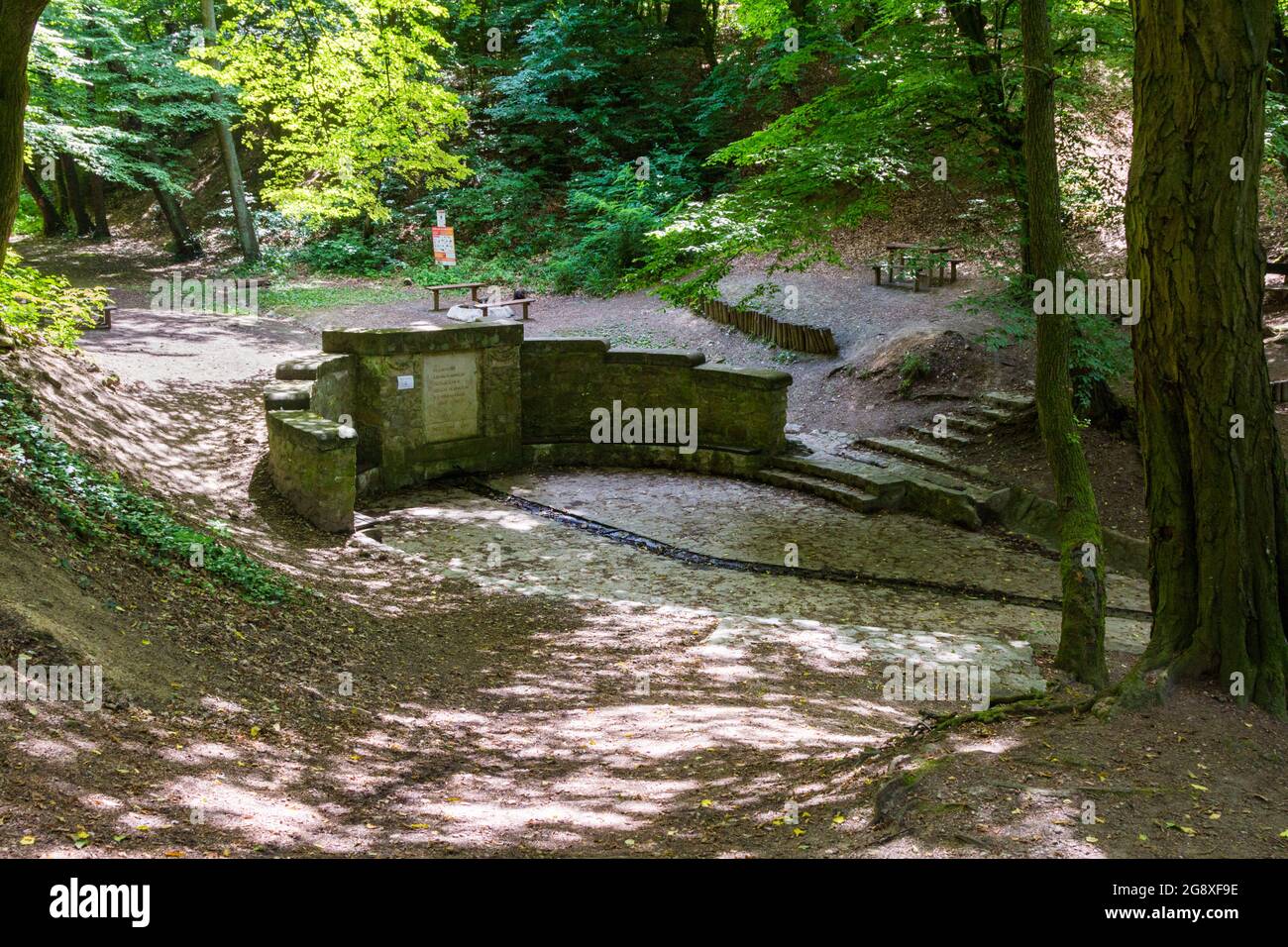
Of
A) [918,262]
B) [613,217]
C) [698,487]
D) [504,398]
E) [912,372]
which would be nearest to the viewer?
[698,487]

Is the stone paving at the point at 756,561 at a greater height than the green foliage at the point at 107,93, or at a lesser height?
lesser

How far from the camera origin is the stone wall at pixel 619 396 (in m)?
15.9

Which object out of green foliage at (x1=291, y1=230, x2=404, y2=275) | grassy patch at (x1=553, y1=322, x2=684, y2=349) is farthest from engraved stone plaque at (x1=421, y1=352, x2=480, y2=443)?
green foliage at (x1=291, y1=230, x2=404, y2=275)

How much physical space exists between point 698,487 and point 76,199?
89.3 feet

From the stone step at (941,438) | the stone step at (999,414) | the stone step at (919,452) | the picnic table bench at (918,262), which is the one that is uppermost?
the picnic table bench at (918,262)

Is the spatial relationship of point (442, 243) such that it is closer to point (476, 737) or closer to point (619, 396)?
point (619, 396)

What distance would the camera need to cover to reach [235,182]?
27.8 meters

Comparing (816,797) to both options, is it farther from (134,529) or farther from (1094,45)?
(1094,45)

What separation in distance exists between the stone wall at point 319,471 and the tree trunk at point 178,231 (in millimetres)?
20228

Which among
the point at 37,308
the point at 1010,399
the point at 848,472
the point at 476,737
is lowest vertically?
the point at 476,737

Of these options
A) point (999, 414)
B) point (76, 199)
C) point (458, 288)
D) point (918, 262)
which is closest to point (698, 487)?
point (999, 414)

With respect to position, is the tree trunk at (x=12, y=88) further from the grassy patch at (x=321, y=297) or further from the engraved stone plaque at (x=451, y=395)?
the grassy patch at (x=321, y=297)

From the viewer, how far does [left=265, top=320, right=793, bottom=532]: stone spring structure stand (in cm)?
1452

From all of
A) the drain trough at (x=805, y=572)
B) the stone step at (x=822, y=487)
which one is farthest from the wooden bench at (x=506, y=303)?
the drain trough at (x=805, y=572)
